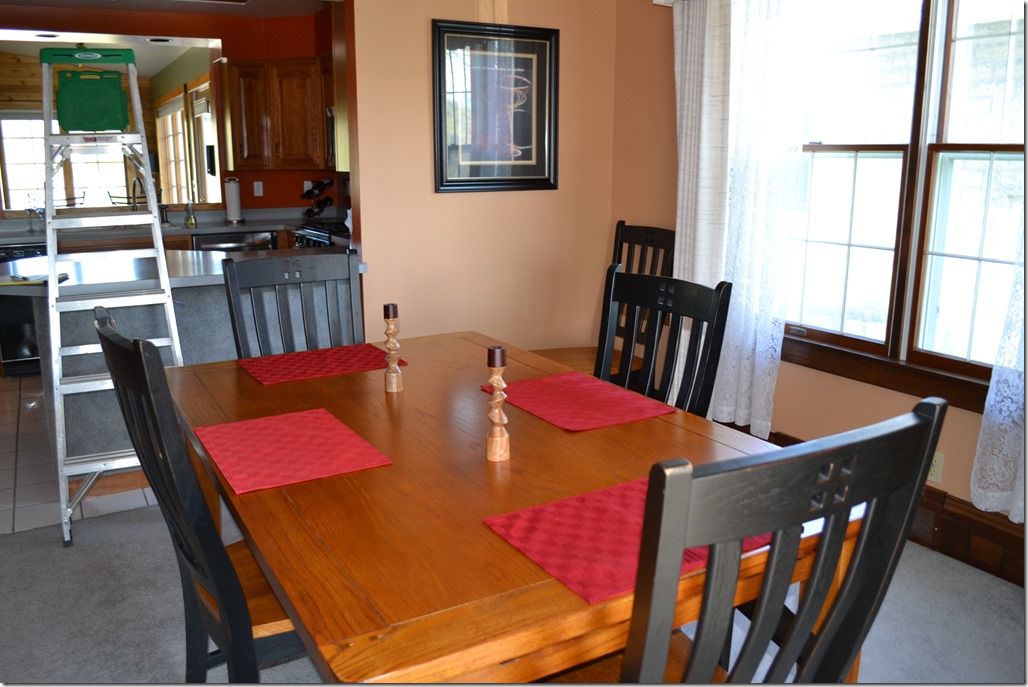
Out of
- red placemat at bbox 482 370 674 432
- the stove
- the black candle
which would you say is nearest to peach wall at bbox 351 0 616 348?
the stove

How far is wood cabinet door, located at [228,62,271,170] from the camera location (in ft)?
20.5

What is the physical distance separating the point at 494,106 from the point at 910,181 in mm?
1942

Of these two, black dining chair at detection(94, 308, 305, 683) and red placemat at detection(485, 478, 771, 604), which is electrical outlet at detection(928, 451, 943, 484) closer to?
red placemat at detection(485, 478, 771, 604)

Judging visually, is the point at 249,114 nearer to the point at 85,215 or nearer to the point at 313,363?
the point at 85,215

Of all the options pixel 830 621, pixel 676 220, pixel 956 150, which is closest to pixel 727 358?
pixel 676 220

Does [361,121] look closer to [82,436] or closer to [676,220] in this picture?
[676,220]

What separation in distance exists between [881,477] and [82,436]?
3.31 m

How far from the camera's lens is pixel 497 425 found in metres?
1.62

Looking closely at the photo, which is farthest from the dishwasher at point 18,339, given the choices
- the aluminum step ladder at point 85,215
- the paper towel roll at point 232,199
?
the aluminum step ladder at point 85,215

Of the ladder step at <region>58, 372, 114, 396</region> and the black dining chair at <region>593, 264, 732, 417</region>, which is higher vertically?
the black dining chair at <region>593, 264, 732, 417</region>

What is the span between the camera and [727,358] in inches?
139

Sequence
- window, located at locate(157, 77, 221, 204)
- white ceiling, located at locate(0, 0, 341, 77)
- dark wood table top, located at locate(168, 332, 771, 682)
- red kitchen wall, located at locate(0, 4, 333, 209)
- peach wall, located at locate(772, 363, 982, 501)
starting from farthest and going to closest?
1. window, located at locate(157, 77, 221, 204)
2. red kitchen wall, located at locate(0, 4, 333, 209)
3. white ceiling, located at locate(0, 0, 341, 77)
4. peach wall, located at locate(772, 363, 982, 501)
5. dark wood table top, located at locate(168, 332, 771, 682)

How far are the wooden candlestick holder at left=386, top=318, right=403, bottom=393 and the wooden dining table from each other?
1.4 inches

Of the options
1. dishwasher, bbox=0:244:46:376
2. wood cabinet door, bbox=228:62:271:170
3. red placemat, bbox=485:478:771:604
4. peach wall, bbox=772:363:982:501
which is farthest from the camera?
wood cabinet door, bbox=228:62:271:170
